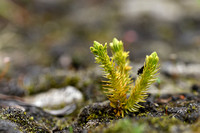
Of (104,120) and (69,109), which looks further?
(69,109)

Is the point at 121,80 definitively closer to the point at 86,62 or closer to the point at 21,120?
the point at 21,120

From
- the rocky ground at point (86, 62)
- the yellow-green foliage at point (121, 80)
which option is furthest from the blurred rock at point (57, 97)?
the yellow-green foliage at point (121, 80)

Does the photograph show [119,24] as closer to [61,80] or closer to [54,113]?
[61,80]

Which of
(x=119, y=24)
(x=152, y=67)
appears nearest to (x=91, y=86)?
(x=152, y=67)

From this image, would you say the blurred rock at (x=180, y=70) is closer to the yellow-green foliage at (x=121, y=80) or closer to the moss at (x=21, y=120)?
the yellow-green foliage at (x=121, y=80)

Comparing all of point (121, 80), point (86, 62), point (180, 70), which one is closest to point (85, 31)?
point (86, 62)

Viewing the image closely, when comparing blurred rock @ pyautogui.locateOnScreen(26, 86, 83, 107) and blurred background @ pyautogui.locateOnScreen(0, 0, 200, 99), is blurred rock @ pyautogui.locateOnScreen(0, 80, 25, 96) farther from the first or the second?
blurred background @ pyautogui.locateOnScreen(0, 0, 200, 99)

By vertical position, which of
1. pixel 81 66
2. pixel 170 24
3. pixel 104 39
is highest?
pixel 170 24

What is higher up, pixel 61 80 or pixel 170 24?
pixel 170 24
